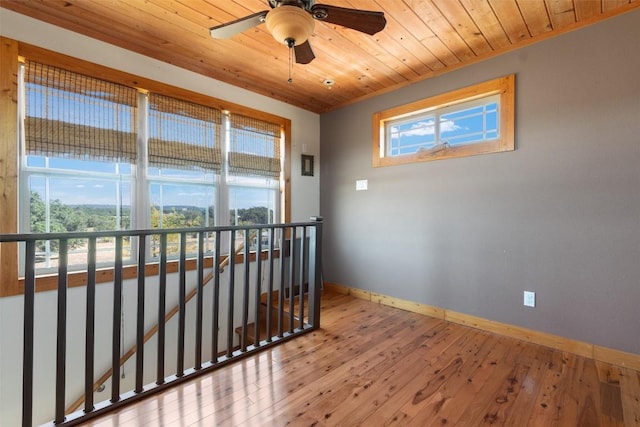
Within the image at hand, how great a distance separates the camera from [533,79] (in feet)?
8.18

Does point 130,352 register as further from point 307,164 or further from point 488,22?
point 488,22

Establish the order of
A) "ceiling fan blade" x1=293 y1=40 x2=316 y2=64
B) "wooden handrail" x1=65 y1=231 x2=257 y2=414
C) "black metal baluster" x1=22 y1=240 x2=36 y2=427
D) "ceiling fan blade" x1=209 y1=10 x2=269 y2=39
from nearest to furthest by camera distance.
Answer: "black metal baluster" x1=22 y1=240 x2=36 y2=427, "ceiling fan blade" x1=209 y1=10 x2=269 y2=39, "ceiling fan blade" x1=293 y1=40 x2=316 y2=64, "wooden handrail" x1=65 y1=231 x2=257 y2=414

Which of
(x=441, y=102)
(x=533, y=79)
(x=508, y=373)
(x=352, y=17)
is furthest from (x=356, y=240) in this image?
(x=352, y=17)

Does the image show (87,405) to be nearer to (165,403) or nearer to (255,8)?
(165,403)

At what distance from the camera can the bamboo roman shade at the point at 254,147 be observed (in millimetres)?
3443

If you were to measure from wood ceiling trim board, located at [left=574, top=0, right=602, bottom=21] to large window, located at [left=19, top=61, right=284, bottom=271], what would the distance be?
303cm

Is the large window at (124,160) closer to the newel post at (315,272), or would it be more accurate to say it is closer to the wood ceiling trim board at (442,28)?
the newel post at (315,272)

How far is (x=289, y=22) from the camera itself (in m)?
1.56

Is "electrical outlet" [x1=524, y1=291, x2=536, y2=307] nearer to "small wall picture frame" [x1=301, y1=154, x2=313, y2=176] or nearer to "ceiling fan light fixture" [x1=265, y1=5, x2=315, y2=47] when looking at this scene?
"ceiling fan light fixture" [x1=265, y1=5, x2=315, y2=47]

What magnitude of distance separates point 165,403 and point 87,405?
0.37 m

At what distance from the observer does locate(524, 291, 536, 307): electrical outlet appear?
249 centimetres

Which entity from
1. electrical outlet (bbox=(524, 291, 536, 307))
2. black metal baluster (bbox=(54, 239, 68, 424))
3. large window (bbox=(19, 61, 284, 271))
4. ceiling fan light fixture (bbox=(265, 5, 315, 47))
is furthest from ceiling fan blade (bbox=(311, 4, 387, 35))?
electrical outlet (bbox=(524, 291, 536, 307))

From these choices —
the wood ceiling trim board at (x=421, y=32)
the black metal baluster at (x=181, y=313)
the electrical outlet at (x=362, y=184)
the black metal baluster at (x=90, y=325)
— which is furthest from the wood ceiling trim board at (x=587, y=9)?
the black metal baluster at (x=90, y=325)

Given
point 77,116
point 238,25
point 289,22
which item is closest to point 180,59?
point 77,116
